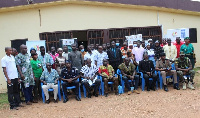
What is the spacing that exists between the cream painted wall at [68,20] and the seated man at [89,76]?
114 inches

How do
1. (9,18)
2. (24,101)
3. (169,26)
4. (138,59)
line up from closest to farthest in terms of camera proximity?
(24,101)
(138,59)
(9,18)
(169,26)

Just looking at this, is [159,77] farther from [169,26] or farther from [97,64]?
[169,26]

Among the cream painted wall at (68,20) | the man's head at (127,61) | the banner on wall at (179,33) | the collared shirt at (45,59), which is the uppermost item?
the cream painted wall at (68,20)

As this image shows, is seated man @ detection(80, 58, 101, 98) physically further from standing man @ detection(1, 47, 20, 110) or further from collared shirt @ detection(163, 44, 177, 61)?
collared shirt @ detection(163, 44, 177, 61)

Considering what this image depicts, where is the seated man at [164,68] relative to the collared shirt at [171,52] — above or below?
below

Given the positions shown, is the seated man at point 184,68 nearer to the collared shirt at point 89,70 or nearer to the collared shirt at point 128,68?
the collared shirt at point 128,68

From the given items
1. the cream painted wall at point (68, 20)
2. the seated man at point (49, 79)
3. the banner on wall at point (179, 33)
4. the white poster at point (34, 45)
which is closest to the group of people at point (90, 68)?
the seated man at point (49, 79)

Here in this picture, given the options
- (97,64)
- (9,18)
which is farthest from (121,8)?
(9,18)

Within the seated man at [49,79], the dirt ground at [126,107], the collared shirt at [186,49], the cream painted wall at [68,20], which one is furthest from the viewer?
the cream painted wall at [68,20]

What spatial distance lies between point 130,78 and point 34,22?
4.60 m

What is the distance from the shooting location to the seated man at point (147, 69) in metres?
6.82

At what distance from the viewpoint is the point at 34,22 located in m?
8.71

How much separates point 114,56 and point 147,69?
3.75ft

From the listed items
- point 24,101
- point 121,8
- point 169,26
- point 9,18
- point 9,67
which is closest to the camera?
point 9,67
